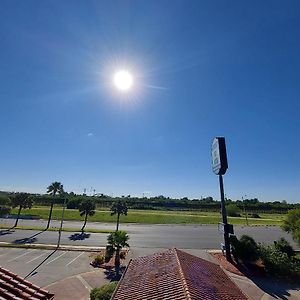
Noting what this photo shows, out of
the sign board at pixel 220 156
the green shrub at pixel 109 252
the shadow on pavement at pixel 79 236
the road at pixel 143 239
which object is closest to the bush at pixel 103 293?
the green shrub at pixel 109 252

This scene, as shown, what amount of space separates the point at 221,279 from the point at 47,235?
42.7 metres

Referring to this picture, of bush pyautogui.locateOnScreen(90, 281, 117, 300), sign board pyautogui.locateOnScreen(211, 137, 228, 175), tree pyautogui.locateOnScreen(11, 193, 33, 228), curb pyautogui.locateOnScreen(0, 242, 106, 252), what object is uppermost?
sign board pyautogui.locateOnScreen(211, 137, 228, 175)

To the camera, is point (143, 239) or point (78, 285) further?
point (143, 239)

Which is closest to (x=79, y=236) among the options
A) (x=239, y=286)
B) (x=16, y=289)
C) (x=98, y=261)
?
(x=98, y=261)

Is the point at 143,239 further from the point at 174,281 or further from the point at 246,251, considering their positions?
the point at 174,281

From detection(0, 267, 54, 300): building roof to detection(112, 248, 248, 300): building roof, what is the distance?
3.29 m

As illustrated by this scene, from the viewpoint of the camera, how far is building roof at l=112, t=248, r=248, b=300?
390 inches

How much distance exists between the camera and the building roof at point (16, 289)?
8.16 metres

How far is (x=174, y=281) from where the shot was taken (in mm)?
10766

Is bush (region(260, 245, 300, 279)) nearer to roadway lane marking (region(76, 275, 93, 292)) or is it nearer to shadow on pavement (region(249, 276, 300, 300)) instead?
shadow on pavement (region(249, 276, 300, 300))

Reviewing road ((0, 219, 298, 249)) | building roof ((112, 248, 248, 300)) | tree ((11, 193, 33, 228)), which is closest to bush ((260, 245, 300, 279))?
road ((0, 219, 298, 249))

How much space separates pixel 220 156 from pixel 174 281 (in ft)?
76.0

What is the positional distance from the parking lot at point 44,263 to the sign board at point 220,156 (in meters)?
19.0

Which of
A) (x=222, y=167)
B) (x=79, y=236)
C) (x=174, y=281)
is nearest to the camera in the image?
(x=174, y=281)
